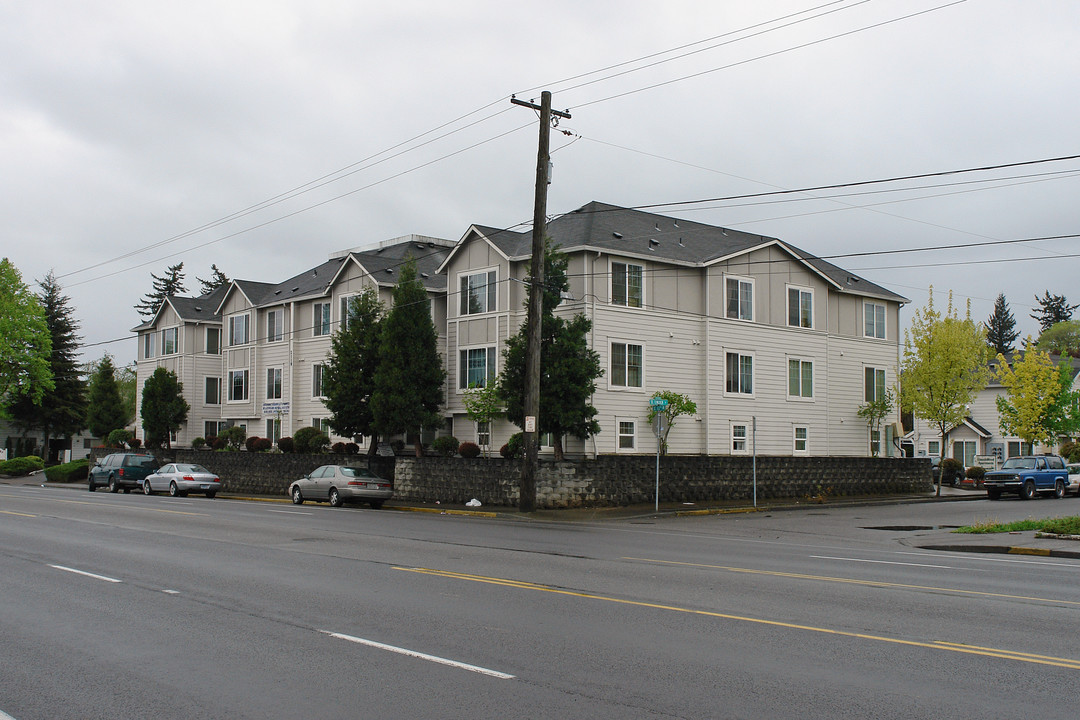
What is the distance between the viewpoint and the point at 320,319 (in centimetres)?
4803

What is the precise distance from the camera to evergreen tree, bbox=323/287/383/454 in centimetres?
3875

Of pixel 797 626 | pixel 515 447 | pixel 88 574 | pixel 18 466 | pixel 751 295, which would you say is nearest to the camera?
pixel 797 626

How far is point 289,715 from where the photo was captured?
6227 millimetres

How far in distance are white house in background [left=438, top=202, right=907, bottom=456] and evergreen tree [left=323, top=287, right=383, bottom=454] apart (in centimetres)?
325

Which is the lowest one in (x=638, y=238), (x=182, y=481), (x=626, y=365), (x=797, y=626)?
(x=182, y=481)

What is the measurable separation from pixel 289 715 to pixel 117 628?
154 inches

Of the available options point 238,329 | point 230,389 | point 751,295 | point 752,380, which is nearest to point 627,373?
point 752,380

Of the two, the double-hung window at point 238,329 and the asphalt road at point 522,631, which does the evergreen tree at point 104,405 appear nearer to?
the double-hung window at point 238,329

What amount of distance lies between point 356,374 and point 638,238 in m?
12.8

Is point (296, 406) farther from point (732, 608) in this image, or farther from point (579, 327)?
point (732, 608)

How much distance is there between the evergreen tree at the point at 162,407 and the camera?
176 ft

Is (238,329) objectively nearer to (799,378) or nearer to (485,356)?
(485,356)

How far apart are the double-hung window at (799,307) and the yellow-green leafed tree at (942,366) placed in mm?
4489

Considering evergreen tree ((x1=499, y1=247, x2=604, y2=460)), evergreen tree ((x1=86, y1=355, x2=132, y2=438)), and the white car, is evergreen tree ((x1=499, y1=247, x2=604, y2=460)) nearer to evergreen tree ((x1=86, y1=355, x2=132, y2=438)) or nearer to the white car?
the white car
